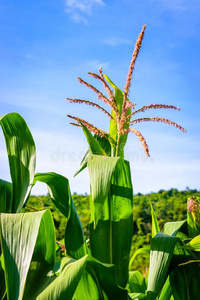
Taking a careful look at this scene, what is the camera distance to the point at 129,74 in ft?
4.39

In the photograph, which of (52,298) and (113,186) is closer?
(52,298)

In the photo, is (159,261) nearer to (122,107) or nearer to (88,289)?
(88,289)

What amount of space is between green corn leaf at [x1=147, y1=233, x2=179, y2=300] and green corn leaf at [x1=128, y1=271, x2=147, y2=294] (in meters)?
0.57

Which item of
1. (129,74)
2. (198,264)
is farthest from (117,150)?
(198,264)

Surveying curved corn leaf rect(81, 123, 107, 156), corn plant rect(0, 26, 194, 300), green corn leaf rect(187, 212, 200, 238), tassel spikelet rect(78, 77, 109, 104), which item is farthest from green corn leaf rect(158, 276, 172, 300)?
tassel spikelet rect(78, 77, 109, 104)

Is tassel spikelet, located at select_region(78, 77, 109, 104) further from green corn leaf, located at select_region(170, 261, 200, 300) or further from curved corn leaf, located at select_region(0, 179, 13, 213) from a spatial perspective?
green corn leaf, located at select_region(170, 261, 200, 300)

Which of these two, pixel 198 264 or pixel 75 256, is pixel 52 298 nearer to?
pixel 75 256

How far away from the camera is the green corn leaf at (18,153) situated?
1.25 metres

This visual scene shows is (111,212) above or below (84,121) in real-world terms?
below

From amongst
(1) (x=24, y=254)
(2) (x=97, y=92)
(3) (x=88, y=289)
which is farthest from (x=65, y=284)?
(2) (x=97, y=92)

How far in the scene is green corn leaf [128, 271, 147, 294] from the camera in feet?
5.70

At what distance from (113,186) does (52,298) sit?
18.7 inches

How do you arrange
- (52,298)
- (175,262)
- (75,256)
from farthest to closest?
(175,262) → (75,256) → (52,298)

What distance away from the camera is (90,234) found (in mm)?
1263
